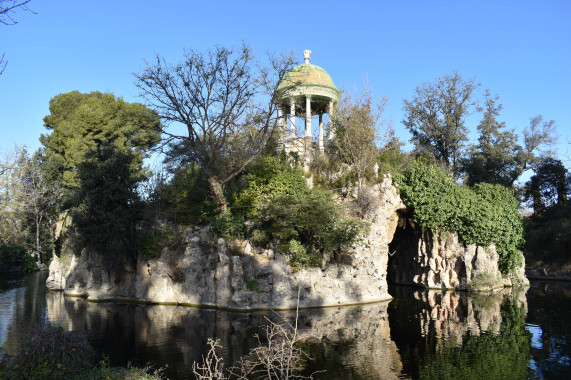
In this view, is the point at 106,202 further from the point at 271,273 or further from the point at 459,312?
the point at 459,312

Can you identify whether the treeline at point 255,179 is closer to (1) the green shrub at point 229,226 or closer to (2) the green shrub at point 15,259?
(1) the green shrub at point 229,226

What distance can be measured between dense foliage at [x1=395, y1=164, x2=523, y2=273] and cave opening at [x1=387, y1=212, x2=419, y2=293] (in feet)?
7.32

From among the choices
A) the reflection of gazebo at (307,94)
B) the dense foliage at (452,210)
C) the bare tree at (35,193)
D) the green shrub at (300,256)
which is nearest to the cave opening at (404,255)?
the dense foliage at (452,210)

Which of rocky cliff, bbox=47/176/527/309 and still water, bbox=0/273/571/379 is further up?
rocky cliff, bbox=47/176/527/309

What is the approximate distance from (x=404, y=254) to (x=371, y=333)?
16.6 metres

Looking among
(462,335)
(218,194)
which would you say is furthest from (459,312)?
(218,194)

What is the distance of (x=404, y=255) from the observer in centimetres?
3012

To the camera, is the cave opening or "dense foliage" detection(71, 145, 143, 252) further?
the cave opening

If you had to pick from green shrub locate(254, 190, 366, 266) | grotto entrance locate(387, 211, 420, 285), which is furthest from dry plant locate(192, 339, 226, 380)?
grotto entrance locate(387, 211, 420, 285)

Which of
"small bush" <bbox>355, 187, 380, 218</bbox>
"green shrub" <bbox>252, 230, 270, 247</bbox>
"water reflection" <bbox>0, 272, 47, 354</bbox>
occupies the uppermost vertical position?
"small bush" <bbox>355, 187, 380, 218</bbox>

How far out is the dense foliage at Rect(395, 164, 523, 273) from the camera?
25.3 m

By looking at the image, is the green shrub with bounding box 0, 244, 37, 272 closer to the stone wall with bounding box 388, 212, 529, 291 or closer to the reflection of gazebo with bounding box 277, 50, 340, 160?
the reflection of gazebo with bounding box 277, 50, 340, 160

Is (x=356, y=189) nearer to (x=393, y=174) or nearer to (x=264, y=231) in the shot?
(x=393, y=174)

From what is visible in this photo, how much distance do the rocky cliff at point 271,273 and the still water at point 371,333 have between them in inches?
40.3
